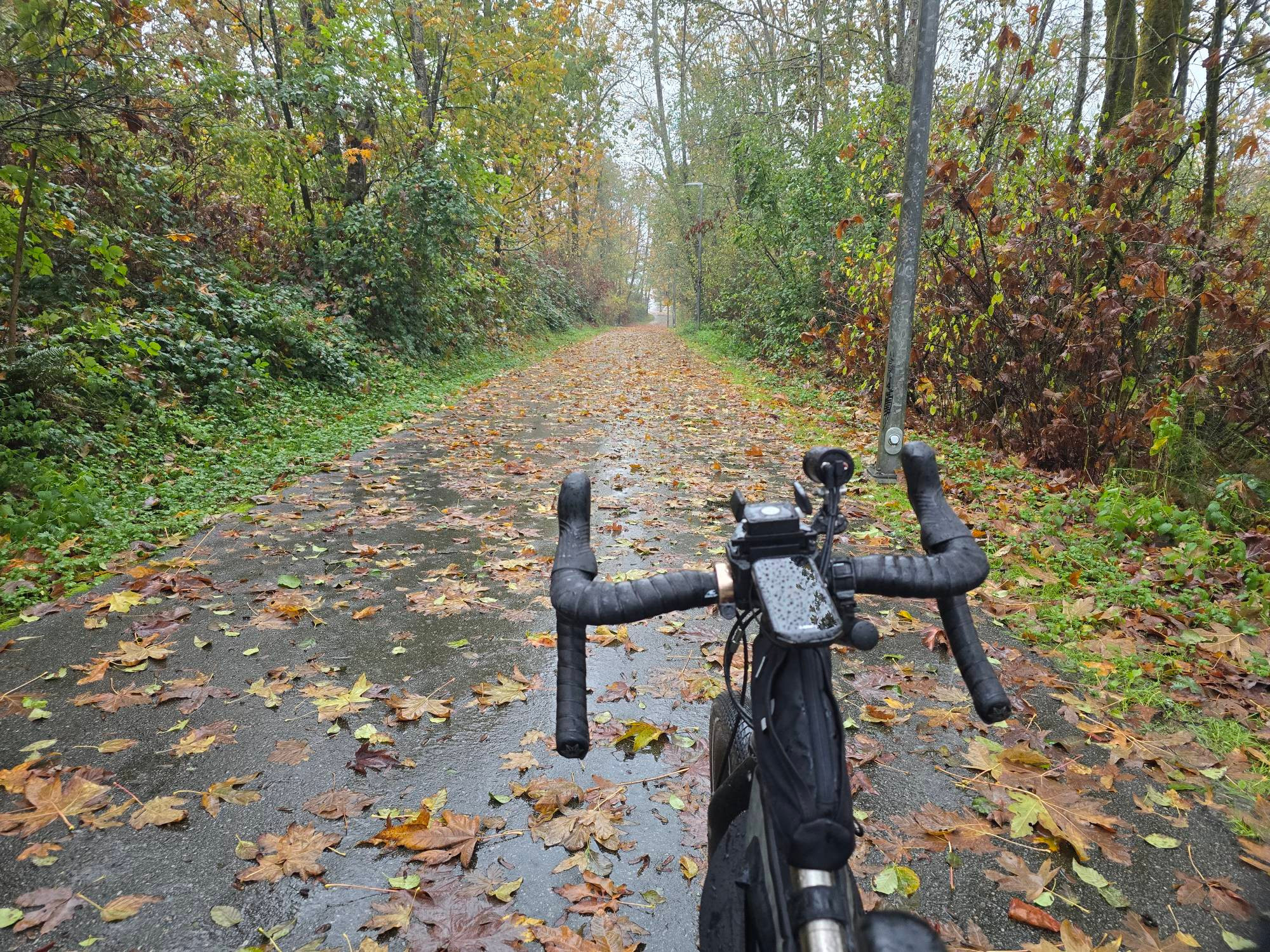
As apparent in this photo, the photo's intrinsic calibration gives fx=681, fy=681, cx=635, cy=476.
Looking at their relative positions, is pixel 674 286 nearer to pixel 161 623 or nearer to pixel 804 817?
pixel 161 623

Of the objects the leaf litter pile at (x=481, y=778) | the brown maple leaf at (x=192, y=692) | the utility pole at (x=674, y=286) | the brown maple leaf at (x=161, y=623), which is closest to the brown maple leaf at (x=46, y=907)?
the leaf litter pile at (x=481, y=778)

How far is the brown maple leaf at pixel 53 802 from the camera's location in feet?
8.27

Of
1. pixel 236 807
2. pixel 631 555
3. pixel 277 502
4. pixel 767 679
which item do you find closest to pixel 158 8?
pixel 277 502

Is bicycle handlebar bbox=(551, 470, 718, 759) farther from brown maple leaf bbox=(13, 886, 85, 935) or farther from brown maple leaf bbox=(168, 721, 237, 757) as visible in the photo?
brown maple leaf bbox=(168, 721, 237, 757)

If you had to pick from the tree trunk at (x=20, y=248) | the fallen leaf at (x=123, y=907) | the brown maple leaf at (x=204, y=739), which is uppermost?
the tree trunk at (x=20, y=248)

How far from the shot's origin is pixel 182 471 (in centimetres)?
641

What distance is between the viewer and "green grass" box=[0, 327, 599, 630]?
4.50 meters

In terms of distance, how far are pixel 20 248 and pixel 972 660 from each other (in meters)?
7.74

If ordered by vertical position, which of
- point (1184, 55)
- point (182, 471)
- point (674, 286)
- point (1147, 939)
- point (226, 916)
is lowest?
point (1147, 939)

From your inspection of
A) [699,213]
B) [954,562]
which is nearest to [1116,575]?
[954,562]

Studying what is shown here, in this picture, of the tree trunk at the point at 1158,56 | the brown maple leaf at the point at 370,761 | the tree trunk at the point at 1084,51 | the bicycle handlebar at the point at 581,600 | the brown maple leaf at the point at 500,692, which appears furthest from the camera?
the tree trunk at the point at 1084,51

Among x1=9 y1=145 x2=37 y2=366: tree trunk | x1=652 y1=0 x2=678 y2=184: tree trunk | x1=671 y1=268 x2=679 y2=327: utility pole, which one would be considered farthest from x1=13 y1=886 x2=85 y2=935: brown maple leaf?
x1=671 y1=268 x2=679 y2=327: utility pole

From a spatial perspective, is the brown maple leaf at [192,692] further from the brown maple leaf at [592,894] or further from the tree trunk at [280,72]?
the tree trunk at [280,72]

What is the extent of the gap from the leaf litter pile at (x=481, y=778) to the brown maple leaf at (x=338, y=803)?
0.01 m
